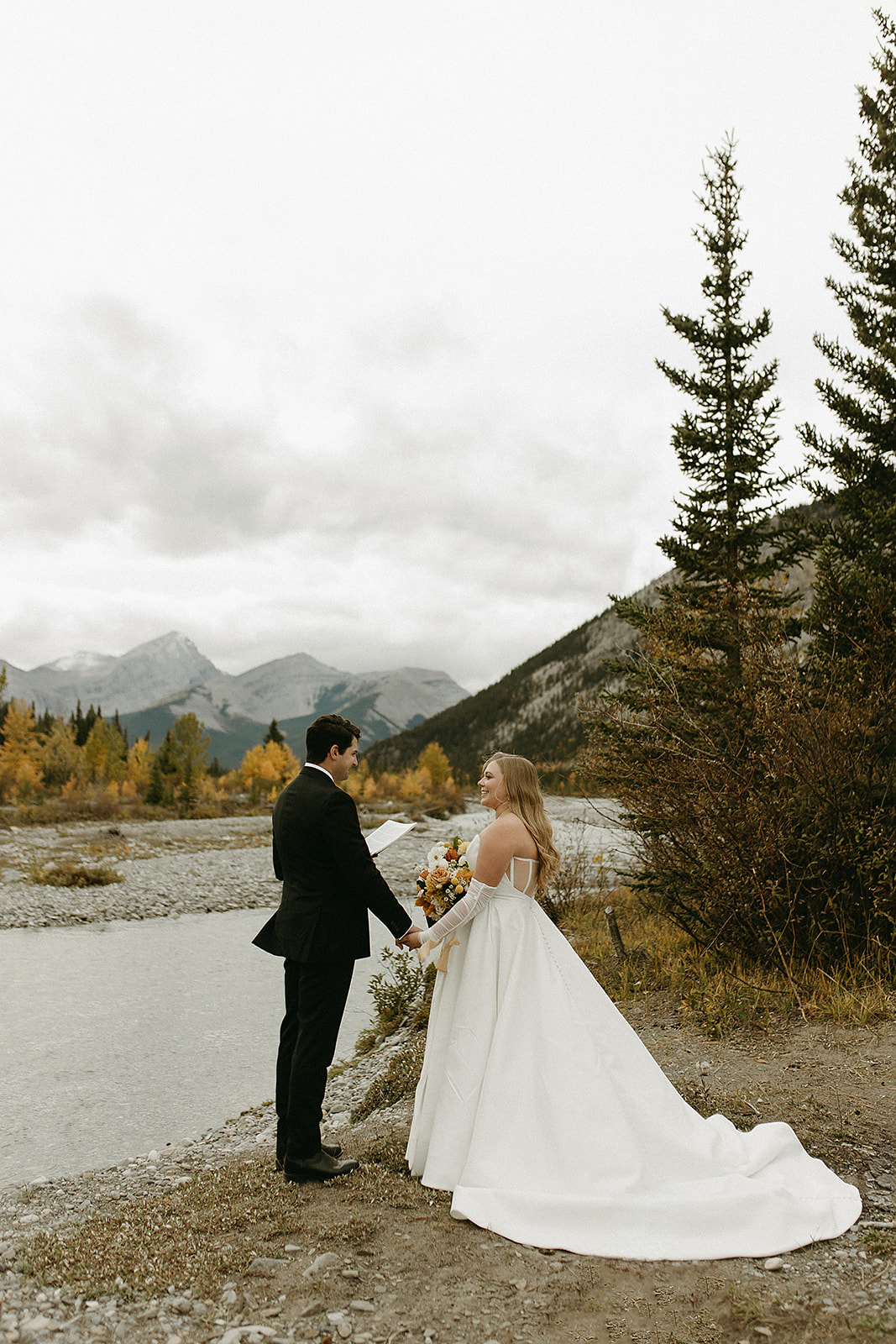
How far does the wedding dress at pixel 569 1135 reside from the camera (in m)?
4.02

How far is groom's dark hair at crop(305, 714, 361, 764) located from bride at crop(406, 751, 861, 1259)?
33.1 inches

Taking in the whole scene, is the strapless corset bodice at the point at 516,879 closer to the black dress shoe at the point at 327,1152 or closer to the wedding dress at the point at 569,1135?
the wedding dress at the point at 569,1135

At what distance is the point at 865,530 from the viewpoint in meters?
11.1

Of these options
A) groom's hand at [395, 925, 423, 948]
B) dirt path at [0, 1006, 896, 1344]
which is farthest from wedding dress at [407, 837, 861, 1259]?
groom's hand at [395, 925, 423, 948]

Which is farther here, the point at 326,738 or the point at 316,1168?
the point at 326,738

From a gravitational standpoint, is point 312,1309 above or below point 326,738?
below

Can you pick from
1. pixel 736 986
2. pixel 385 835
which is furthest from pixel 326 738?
pixel 736 986

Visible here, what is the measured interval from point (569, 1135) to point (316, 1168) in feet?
4.89

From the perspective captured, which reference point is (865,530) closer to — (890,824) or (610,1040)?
(890,824)

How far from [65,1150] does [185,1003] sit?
192 inches

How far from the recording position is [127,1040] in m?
10.1

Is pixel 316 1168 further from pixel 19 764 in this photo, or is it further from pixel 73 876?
pixel 19 764

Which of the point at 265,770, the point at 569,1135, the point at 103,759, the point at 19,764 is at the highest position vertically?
the point at 103,759

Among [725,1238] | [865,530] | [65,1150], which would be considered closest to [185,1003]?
[65,1150]
